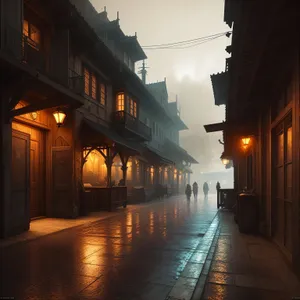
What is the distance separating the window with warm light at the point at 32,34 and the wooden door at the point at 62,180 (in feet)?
13.8

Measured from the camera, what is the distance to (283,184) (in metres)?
5.91

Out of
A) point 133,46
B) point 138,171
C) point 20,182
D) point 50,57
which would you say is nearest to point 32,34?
point 50,57

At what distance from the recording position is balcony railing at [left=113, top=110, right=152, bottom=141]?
1719 centimetres

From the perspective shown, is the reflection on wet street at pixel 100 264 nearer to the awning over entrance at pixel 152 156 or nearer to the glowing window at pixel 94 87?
the glowing window at pixel 94 87

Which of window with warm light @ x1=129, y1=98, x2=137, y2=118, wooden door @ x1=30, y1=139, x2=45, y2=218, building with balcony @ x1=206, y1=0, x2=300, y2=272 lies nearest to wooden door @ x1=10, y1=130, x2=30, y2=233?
wooden door @ x1=30, y1=139, x2=45, y2=218

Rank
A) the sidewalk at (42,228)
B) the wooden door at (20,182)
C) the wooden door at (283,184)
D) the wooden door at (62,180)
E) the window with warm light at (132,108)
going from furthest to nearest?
the window with warm light at (132,108), the wooden door at (62,180), the wooden door at (20,182), the sidewalk at (42,228), the wooden door at (283,184)

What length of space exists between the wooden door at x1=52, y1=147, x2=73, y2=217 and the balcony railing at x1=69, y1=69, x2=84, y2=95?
277 centimetres

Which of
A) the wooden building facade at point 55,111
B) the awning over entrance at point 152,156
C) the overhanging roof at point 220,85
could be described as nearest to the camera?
the wooden building facade at point 55,111

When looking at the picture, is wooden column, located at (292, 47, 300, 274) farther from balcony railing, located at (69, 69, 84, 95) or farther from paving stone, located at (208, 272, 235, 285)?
balcony railing, located at (69, 69, 84, 95)

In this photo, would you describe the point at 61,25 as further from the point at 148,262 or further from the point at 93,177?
the point at 148,262

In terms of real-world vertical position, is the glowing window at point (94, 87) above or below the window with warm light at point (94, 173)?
above

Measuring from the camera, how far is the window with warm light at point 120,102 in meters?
17.9

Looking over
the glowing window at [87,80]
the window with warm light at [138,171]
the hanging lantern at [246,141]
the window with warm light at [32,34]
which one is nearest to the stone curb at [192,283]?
the hanging lantern at [246,141]

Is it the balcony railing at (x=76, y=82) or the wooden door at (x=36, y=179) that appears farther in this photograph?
the balcony railing at (x=76, y=82)
